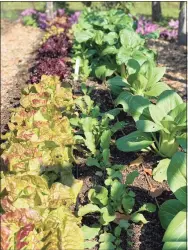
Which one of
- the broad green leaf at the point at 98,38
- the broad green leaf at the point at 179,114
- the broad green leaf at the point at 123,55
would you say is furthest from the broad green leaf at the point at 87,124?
the broad green leaf at the point at 98,38

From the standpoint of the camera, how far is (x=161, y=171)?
2982mm

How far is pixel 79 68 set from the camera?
5699 millimetres

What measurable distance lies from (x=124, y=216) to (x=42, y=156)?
720 millimetres

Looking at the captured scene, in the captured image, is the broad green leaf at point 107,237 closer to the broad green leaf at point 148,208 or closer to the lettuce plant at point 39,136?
the broad green leaf at point 148,208

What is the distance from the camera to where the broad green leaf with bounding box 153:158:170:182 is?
116 inches

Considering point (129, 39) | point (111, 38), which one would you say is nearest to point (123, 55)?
point (129, 39)

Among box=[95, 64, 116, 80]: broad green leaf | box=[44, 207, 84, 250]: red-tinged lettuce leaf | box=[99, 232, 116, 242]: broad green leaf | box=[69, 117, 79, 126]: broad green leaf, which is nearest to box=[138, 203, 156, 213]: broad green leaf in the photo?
box=[99, 232, 116, 242]: broad green leaf

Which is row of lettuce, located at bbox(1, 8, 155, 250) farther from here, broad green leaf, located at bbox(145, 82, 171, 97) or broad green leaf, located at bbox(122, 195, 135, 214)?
broad green leaf, located at bbox(145, 82, 171, 97)

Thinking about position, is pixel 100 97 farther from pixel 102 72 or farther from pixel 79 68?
pixel 79 68

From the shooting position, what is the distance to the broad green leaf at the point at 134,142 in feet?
9.91

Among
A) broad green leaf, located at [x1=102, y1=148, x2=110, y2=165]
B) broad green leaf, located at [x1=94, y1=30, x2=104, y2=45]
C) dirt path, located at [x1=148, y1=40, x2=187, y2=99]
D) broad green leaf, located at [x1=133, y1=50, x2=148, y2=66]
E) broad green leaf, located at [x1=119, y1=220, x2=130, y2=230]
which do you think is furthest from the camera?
dirt path, located at [x1=148, y1=40, x2=187, y2=99]

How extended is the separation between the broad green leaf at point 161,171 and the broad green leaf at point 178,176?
71 cm

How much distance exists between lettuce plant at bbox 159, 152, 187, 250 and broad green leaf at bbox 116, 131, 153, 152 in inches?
26.6

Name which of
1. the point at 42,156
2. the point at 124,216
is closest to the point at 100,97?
the point at 42,156
